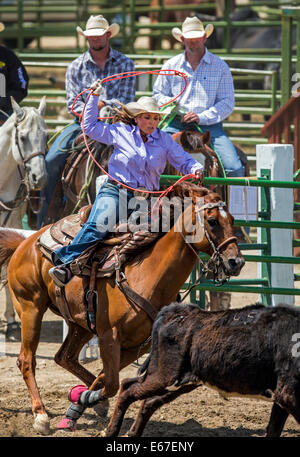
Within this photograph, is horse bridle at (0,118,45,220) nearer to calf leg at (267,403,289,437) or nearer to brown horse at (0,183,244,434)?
brown horse at (0,183,244,434)

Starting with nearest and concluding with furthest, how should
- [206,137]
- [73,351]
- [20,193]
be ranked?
[73,351] → [206,137] → [20,193]

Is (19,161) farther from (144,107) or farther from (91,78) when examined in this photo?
(144,107)

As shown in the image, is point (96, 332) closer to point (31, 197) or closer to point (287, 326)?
point (287, 326)

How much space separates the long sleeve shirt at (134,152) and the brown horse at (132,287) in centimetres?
48

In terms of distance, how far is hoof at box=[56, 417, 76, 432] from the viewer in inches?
238

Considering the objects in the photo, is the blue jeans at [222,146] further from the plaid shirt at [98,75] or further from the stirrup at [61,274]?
the stirrup at [61,274]

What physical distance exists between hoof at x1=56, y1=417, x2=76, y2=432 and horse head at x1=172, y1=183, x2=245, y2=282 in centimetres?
149

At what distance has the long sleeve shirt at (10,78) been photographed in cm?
952

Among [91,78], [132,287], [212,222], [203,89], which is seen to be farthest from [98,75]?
[212,222]

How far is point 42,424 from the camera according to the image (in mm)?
5996

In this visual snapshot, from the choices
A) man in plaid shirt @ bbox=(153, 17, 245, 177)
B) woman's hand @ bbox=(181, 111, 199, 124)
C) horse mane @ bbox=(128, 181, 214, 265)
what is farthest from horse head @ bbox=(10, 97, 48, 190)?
horse mane @ bbox=(128, 181, 214, 265)

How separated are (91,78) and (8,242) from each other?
266 cm

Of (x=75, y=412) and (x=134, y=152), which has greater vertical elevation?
(x=134, y=152)

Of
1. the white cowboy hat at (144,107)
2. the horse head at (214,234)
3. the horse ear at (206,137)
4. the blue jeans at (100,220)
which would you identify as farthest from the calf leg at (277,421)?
the horse ear at (206,137)
